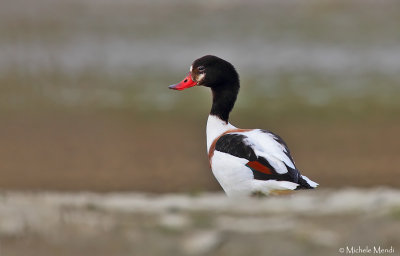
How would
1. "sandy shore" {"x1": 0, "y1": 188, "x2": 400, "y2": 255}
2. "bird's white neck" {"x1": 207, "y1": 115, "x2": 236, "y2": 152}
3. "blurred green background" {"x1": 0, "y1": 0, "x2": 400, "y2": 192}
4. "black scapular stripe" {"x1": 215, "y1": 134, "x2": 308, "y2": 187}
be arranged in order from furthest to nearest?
"blurred green background" {"x1": 0, "y1": 0, "x2": 400, "y2": 192} → "bird's white neck" {"x1": 207, "y1": 115, "x2": 236, "y2": 152} → "black scapular stripe" {"x1": 215, "y1": 134, "x2": 308, "y2": 187} → "sandy shore" {"x1": 0, "y1": 188, "x2": 400, "y2": 255}

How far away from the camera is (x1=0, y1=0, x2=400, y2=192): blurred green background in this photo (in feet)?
27.7

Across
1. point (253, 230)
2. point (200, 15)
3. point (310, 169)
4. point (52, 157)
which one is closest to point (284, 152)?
point (253, 230)

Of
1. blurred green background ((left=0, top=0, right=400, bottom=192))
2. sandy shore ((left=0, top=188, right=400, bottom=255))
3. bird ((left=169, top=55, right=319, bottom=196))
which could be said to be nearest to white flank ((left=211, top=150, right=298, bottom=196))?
bird ((left=169, top=55, right=319, bottom=196))

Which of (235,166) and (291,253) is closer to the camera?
(291,253)

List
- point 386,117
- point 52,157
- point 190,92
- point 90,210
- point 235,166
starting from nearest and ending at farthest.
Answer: point 90,210 → point 235,166 → point 52,157 → point 386,117 → point 190,92

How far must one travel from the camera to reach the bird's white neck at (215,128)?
4726 millimetres

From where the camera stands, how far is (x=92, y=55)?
52.0ft

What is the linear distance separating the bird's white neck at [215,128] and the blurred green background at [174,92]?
2.09 m

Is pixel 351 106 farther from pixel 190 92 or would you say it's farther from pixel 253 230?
pixel 253 230

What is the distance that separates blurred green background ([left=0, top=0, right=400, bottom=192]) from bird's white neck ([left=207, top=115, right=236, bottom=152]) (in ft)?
6.86

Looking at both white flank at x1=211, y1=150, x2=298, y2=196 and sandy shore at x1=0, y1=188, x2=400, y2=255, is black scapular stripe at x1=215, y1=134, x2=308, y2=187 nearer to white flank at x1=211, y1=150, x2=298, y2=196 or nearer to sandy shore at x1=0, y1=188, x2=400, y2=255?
white flank at x1=211, y1=150, x2=298, y2=196

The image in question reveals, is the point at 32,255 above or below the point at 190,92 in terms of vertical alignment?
above

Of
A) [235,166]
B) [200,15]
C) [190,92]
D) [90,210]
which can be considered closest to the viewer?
[90,210]

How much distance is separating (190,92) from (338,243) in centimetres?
974
